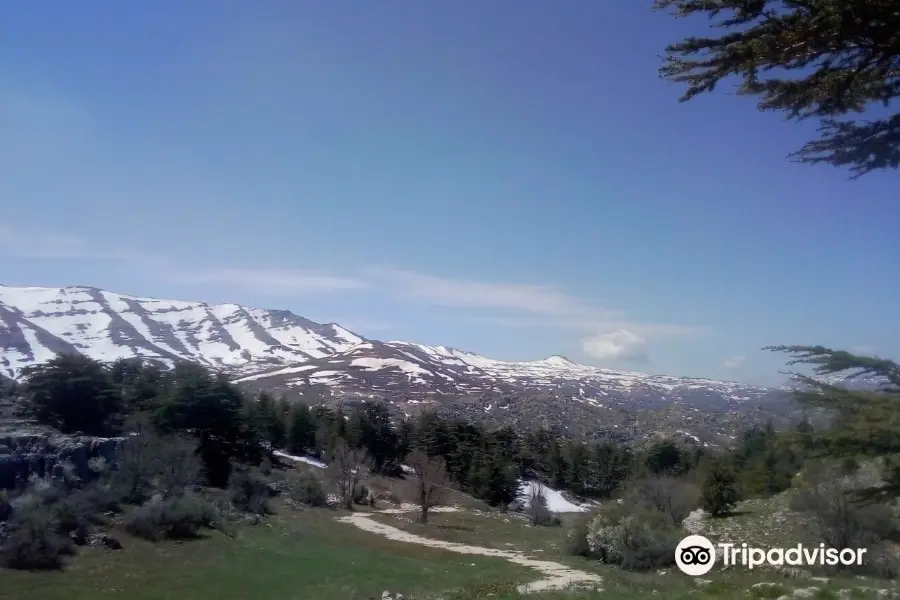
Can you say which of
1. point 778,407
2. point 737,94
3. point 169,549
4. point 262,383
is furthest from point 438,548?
point 262,383

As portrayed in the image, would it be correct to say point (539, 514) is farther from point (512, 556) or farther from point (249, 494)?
point (249, 494)

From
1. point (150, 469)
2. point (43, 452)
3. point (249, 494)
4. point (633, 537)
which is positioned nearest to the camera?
point (633, 537)

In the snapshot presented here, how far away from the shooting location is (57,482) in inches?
1061

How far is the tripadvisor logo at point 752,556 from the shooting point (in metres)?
9.87

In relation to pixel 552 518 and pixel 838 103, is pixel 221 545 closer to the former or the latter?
pixel 838 103

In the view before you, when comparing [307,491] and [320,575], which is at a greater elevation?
[320,575]

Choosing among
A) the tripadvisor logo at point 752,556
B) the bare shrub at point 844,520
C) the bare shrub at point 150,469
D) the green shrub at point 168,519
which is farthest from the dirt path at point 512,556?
the bare shrub at point 150,469

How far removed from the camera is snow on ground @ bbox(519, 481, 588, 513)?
200ft

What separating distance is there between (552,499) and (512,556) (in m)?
39.3

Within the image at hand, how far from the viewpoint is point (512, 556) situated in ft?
90.7

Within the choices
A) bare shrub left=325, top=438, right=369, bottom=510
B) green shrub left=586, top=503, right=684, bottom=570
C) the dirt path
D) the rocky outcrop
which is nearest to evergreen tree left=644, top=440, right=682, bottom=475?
the dirt path

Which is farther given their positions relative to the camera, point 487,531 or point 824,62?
point 487,531

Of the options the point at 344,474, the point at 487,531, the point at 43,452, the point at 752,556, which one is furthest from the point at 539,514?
the point at 752,556

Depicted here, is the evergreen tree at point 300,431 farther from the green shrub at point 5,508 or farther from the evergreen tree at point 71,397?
the green shrub at point 5,508
